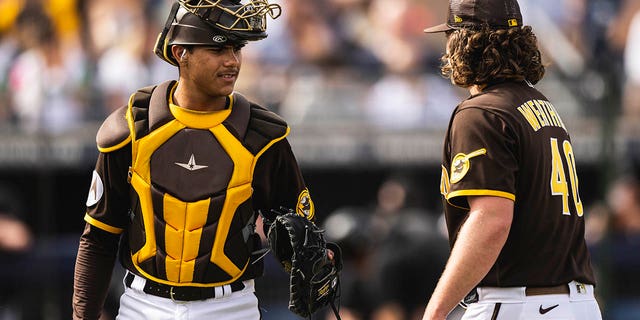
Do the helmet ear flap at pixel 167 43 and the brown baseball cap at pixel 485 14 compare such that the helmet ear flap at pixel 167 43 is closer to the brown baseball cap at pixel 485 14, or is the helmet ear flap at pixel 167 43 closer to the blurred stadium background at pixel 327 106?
the brown baseball cap at pixel 485 14

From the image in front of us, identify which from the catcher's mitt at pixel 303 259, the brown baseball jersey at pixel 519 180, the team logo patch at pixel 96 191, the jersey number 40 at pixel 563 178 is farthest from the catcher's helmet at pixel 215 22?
the jersey number 40 at pixel 563 178

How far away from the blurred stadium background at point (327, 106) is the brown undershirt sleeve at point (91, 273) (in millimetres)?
3769

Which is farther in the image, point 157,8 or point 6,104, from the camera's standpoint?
point 157,8

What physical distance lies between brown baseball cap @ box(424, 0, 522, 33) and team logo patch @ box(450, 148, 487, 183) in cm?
45

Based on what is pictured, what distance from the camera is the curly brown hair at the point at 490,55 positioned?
3758 millimetres

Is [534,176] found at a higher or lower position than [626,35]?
higher

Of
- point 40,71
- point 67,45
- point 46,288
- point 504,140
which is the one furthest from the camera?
point 67,45

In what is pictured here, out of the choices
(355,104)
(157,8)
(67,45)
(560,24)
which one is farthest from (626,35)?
(67,45)

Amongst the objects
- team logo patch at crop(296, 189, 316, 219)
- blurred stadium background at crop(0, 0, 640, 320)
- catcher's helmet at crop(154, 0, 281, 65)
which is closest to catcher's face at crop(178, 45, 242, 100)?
catcher's helmet at crop(154, 0, 281, 65)

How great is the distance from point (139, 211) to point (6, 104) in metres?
5.34

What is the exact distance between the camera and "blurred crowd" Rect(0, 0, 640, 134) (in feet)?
29.5

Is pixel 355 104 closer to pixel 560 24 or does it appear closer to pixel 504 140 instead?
pixel 560 24

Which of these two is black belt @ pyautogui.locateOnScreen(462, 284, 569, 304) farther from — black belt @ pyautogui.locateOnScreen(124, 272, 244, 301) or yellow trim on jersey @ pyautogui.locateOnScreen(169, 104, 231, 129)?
yellow trim on jersey @ pyautogui.locateOnScreen(169, 104, 231, 129)

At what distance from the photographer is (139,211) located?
4000 millimetres
